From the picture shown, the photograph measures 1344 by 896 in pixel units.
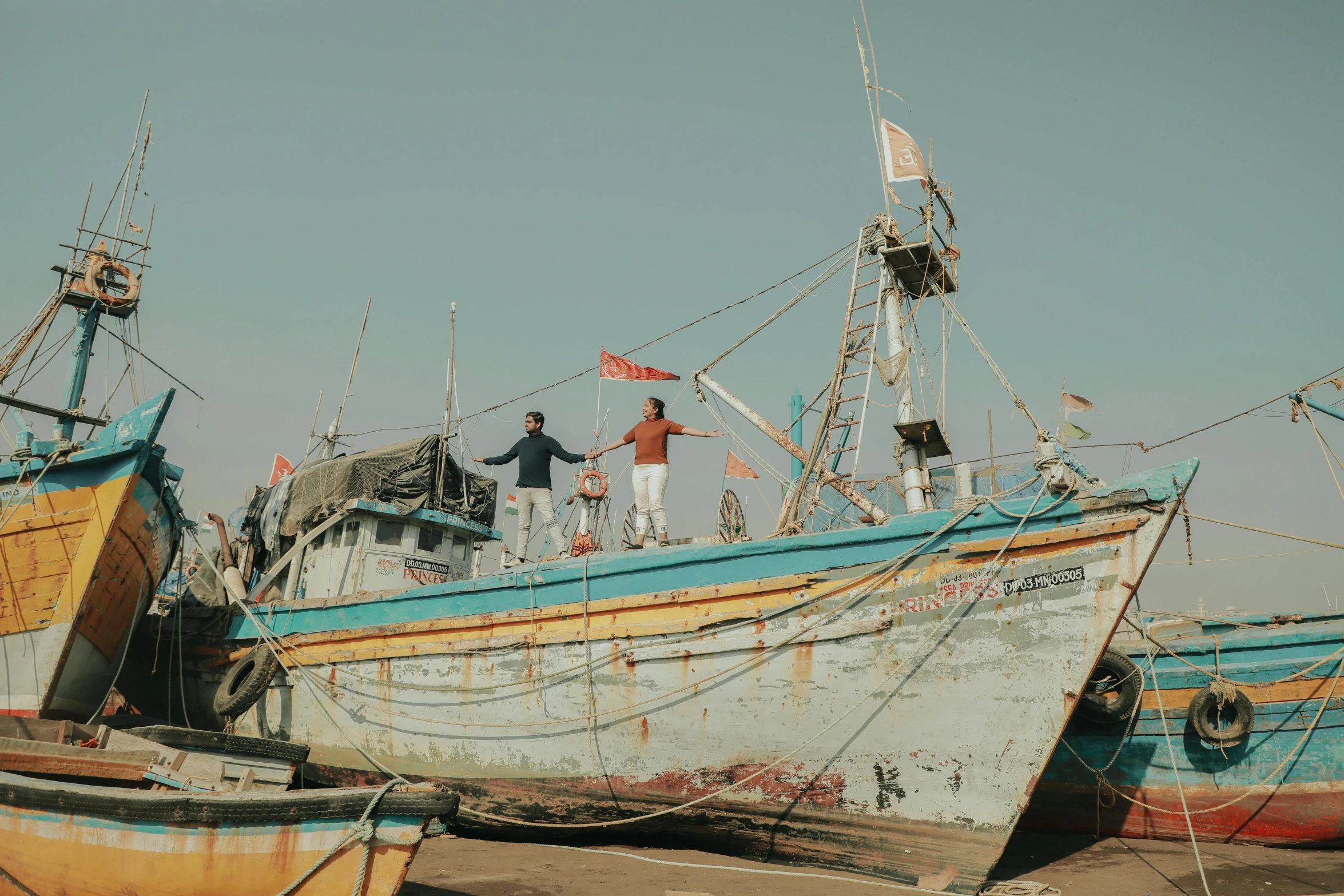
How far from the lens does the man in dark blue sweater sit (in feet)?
35.6

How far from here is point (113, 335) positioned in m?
15.5

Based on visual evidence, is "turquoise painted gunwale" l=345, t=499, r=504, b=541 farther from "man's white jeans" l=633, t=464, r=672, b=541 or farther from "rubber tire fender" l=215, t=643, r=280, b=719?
"man's white jeans" l=633, t=464, r=672, b=541

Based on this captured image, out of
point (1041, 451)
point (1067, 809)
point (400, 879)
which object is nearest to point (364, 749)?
point (400, 879)

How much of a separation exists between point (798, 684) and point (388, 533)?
7.05 m

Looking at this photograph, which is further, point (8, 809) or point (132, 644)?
point (132, 644)

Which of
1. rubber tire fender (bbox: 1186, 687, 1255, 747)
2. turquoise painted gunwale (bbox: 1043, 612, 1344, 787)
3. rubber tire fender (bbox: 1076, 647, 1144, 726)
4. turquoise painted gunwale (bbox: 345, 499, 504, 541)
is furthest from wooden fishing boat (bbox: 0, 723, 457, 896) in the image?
rubber tire fender (bbox: 1186, 687, 1255, 747)

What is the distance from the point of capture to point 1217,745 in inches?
403

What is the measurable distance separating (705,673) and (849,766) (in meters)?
1.52

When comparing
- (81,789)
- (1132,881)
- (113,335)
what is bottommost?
(1132,881)

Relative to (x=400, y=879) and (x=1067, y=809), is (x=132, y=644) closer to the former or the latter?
(x=400, y=879)

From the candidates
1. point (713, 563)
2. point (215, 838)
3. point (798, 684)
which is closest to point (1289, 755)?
point (798, 684)

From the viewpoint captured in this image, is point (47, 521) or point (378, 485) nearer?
point (47, 521)

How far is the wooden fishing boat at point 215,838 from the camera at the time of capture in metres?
5.26

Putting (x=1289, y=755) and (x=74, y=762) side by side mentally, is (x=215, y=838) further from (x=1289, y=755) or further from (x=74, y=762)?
(x=1289, y=755)
